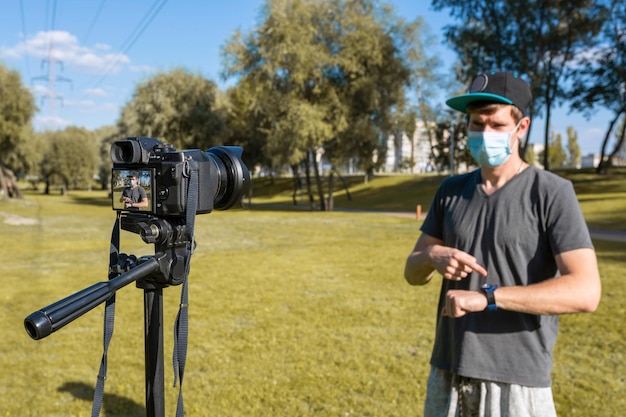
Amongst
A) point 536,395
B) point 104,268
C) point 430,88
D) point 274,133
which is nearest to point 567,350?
point 536,395

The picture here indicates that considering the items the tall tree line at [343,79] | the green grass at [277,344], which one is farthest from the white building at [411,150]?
the green grass at [277,344]

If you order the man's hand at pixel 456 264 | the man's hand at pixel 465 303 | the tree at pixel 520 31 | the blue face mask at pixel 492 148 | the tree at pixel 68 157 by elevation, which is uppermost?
the tree at pixel 520 31

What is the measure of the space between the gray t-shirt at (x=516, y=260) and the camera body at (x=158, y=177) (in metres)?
1.06

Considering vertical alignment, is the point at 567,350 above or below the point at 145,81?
below

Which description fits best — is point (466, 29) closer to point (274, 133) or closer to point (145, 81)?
point (274, 133)

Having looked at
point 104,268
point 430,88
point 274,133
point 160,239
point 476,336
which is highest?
point 430,88

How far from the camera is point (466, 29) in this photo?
35.1m

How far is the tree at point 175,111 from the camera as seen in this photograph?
115 ft

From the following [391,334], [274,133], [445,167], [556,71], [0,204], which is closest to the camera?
[391,334]

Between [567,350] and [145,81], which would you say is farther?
[145,81]

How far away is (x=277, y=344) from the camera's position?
6312mm

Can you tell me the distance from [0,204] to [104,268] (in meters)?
27.8

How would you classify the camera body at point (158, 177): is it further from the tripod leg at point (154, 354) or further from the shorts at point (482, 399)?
the shorts at point (482, 399)

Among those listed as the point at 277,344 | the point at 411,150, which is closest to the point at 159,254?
the point at 277,344
